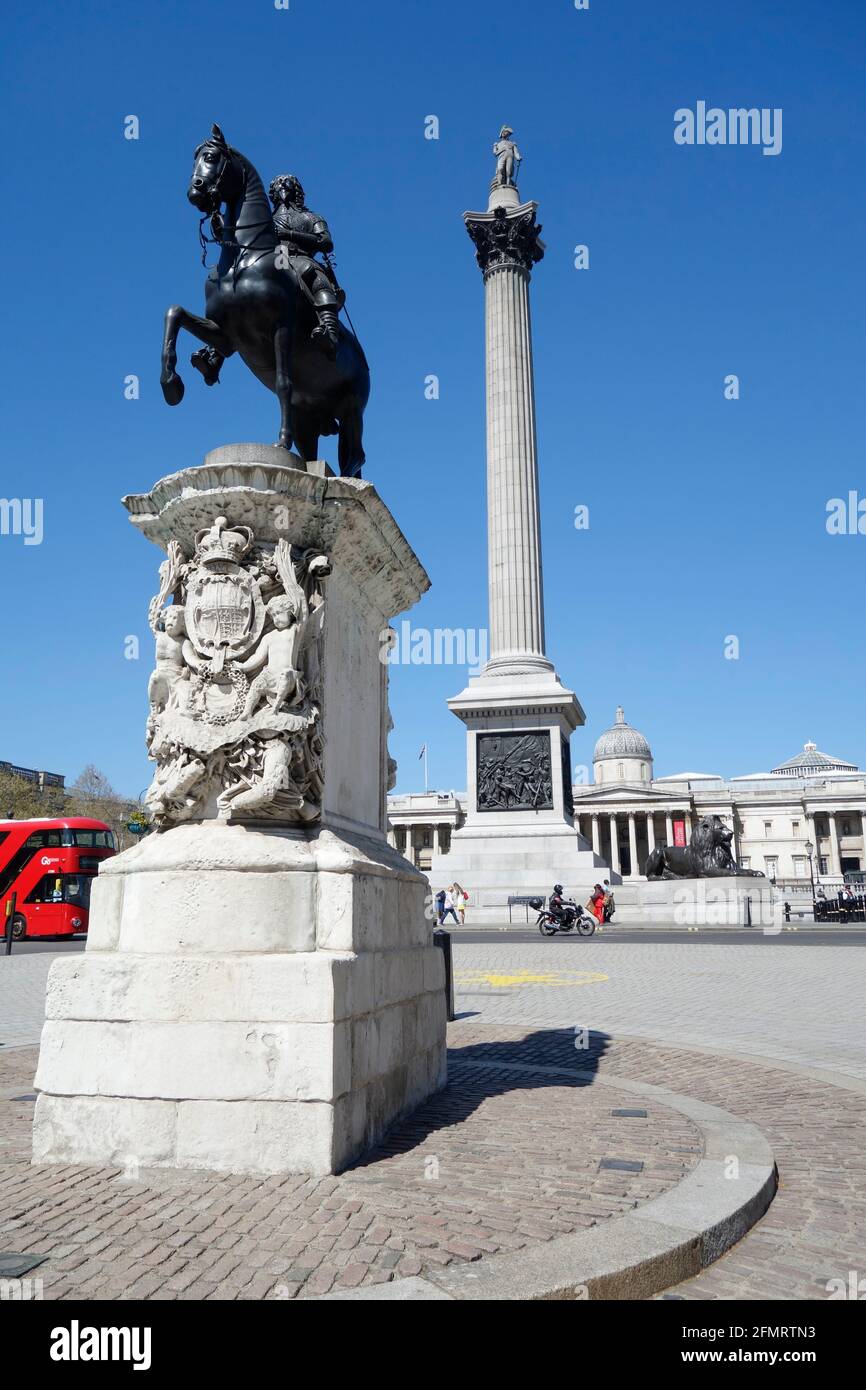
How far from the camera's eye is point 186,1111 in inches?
189

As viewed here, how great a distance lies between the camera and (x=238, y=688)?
18.3 feet

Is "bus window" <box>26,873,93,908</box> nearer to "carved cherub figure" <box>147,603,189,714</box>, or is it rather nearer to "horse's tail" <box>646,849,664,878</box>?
"horse's tail" <box>646,849,664,878</box>

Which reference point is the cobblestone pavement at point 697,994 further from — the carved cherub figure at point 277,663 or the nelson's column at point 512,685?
the nelson's column at point 512,685

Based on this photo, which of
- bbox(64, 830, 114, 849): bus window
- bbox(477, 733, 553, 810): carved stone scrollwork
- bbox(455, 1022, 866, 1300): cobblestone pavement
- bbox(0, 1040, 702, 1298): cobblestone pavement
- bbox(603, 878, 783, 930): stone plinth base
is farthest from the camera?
bbox(477, 733, 553, 810): carved stone scrollwork

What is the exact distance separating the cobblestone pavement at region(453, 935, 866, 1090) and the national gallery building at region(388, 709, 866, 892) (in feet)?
250

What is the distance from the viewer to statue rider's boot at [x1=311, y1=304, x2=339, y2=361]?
21.9 ft

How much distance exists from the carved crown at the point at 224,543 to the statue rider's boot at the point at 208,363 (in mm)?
1723

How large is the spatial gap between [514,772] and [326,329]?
95.6 ft

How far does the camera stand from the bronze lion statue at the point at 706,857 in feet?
122

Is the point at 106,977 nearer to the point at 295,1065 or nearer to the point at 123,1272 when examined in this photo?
the point at 295,1065

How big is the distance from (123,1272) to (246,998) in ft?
5.17

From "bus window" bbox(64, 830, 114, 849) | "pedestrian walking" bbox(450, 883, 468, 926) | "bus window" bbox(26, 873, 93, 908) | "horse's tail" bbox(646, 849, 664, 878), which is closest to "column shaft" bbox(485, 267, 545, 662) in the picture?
"horse's tail" bbox(646, 849, 664, 878)

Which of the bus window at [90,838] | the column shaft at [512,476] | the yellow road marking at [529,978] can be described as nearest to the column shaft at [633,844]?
the column shaft at [512,476]

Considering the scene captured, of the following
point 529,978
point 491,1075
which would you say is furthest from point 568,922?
point 491,1075
